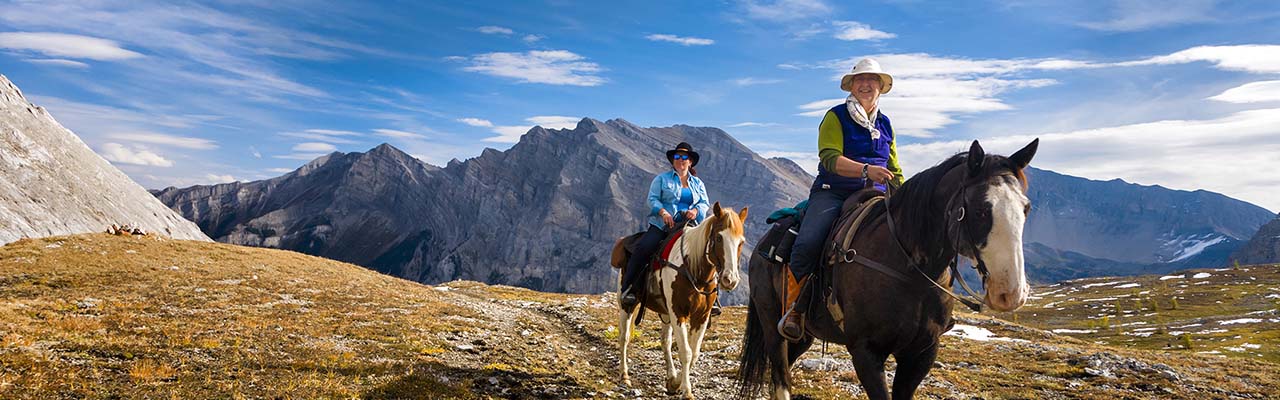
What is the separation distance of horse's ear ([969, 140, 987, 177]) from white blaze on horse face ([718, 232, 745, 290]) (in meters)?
5.42

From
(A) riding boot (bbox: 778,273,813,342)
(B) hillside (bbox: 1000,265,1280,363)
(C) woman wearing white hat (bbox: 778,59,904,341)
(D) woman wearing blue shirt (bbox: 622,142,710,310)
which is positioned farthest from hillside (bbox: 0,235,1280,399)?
(B) hillside (bbox: 1000,265,1280,363)

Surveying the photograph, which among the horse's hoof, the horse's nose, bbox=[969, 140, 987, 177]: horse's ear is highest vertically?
bbox=[969, 140, 987, 177]: horse's ear

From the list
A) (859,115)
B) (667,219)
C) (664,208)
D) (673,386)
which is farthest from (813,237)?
(664,208)

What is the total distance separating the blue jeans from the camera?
296 inches

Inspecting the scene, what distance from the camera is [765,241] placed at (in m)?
9.19

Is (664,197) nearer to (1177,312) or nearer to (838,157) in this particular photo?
(838,157)

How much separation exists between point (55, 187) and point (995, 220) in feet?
265

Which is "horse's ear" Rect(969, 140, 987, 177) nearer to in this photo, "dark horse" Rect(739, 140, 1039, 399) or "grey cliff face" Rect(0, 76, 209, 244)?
"dark horse" Rect(739, 140, 1039, 399)

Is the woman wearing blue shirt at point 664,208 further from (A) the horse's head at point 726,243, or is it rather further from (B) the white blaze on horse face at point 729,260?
(B) the white blaze on horse face at point 729,260

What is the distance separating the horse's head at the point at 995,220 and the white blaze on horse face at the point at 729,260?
5163mm

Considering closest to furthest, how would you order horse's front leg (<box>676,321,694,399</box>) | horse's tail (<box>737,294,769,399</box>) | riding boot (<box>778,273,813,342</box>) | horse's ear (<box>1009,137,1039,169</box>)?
1. horse's ear (<box>1009,137,1039,169</box>)
2. riding boot (<box>778,273,813,342</box>)
3. horse's tail (<box>737,294,769,399</box>)
4. horse's front leg (<box>676,321,694,399</box>)

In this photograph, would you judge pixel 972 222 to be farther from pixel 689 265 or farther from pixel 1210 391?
pixel 1210 391

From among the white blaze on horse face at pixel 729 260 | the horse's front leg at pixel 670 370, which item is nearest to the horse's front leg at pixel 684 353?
the horse's front leg at pixel 670 370

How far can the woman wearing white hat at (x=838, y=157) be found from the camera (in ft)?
24.8
